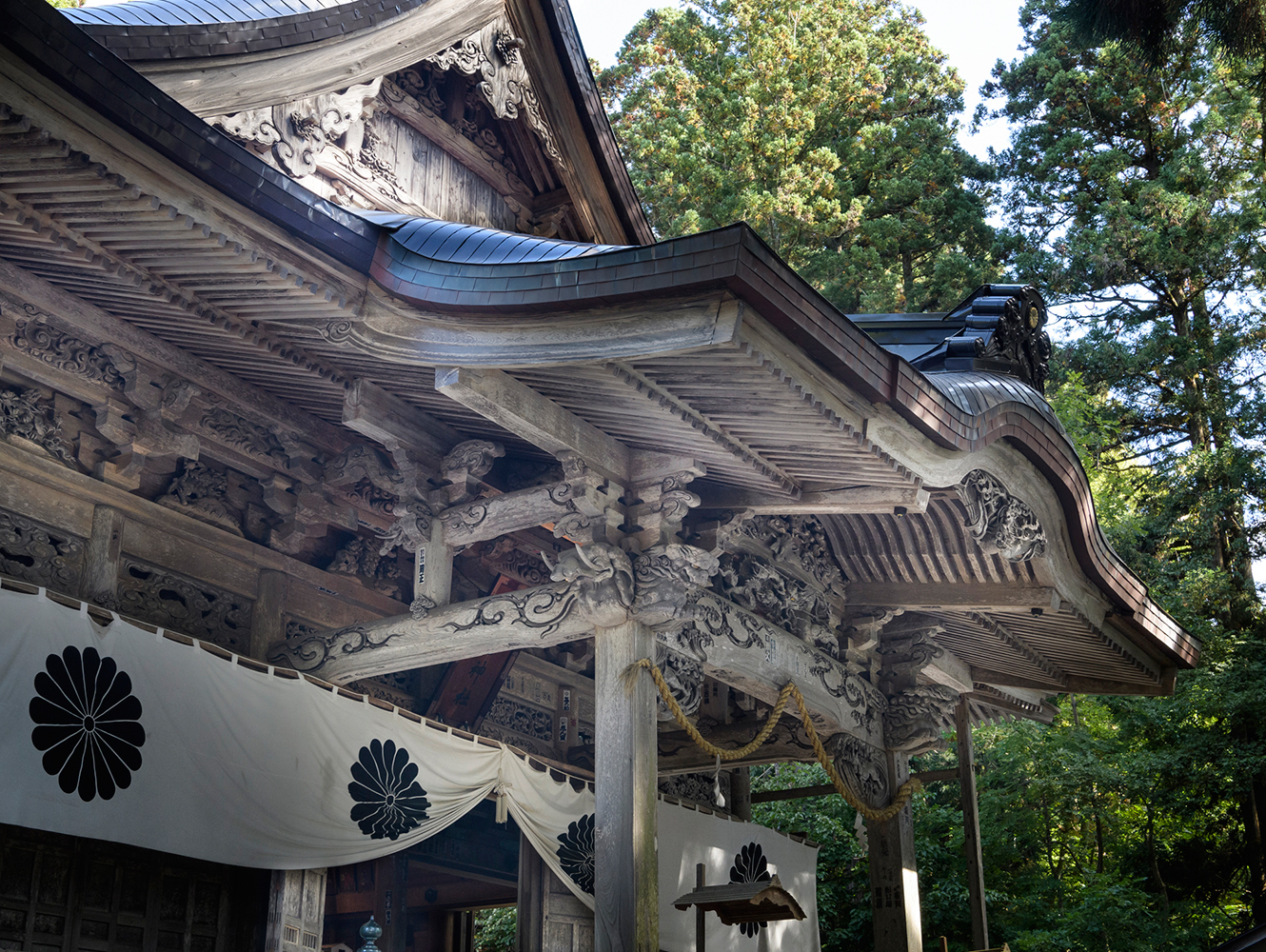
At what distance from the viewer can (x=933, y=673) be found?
26.9 feet

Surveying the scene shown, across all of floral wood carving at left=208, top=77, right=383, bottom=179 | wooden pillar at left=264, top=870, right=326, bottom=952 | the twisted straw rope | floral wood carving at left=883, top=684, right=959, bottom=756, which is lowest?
wooden pillar at left=264, top=870, right=326, bottom=952

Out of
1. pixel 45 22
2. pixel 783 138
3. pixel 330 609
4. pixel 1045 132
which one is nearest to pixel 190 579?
pixel 330 609

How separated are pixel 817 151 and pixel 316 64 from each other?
16044 mm

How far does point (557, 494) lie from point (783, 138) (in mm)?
16959

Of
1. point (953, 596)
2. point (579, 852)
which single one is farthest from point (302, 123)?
point (953, 596)

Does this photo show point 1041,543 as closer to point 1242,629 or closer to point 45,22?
point 45,22

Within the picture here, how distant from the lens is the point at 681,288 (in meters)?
4.05

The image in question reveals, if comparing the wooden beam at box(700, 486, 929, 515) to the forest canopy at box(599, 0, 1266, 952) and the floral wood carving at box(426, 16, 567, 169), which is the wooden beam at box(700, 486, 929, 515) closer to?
the floral wood carving at box(426, 16, 567, 169)

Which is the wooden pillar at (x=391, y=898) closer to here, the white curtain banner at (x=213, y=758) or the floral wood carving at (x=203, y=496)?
the white curtain banner at (x=213, y=758)

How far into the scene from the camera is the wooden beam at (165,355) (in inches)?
190

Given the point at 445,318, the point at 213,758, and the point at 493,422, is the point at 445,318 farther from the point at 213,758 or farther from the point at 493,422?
the point at 213,758

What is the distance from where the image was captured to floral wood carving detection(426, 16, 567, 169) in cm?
712

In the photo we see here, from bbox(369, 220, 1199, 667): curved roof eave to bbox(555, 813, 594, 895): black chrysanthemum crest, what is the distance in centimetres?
354

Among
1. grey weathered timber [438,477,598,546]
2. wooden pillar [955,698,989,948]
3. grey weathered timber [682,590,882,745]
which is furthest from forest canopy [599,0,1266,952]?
grey weathered timber [438,477,598,546]
